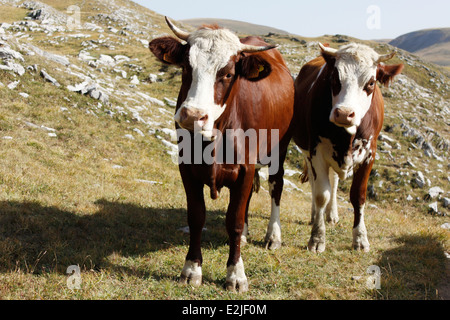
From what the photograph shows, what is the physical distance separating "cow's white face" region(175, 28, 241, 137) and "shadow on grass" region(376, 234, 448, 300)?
10.2 feet

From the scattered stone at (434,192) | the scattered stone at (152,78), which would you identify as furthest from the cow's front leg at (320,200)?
the scattered stone at (152,78)

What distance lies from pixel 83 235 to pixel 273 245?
3097 millimetres

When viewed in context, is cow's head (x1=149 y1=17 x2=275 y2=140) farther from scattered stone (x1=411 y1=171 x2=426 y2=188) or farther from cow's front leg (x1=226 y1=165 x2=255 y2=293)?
scattered stone (x1=411 y1=171 x2=426 y2=188)

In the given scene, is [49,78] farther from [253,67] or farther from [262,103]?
[253,67]

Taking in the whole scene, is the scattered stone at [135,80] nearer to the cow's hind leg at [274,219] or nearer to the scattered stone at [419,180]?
the scattered stone at [419,180]

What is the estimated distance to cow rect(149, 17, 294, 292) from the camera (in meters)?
3.90

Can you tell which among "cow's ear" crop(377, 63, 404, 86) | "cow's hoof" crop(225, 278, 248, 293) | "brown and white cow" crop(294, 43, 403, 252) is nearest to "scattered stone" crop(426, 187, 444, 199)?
"brown and white cow" crop(294, 43, 403, 252)

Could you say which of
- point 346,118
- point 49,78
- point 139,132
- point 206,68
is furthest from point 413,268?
point 49,78

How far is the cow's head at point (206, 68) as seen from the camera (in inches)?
147

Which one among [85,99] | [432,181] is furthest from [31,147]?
[432,181]

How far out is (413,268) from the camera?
5.49 metres

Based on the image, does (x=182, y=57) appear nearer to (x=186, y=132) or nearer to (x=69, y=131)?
(x=186, y=132)

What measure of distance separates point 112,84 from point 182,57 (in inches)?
573

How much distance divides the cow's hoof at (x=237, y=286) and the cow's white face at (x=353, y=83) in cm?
245
